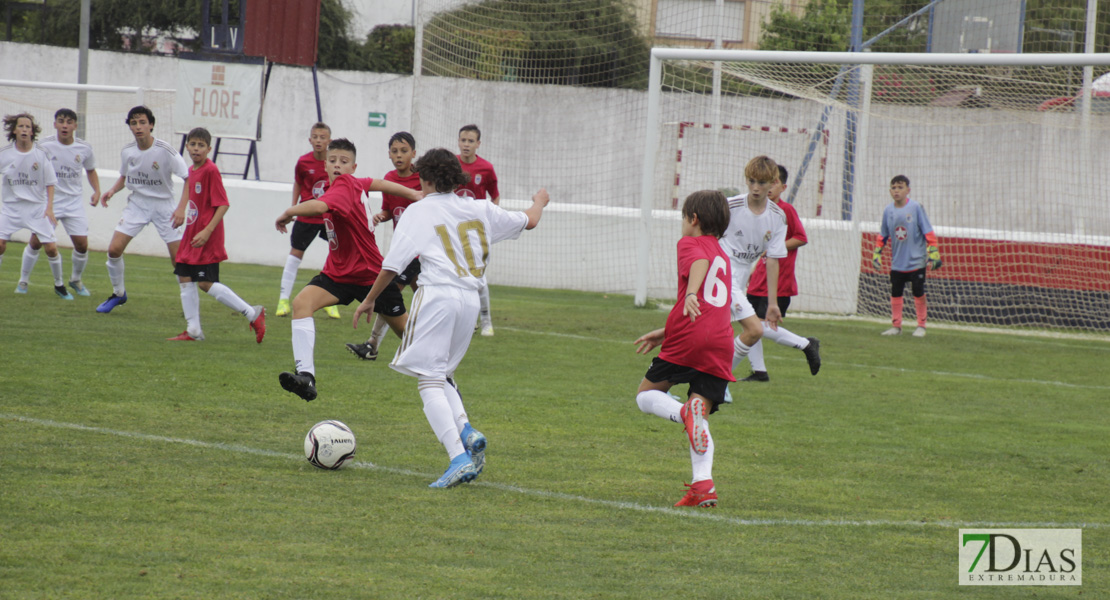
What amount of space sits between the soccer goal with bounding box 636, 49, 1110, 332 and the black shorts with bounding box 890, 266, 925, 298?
6.15ft

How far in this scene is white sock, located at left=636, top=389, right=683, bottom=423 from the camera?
218 inches

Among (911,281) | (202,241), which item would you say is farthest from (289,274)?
(911,281)

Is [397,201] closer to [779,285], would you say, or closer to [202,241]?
[202,241]

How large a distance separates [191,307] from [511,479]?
18.0 feet

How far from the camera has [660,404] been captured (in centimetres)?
557

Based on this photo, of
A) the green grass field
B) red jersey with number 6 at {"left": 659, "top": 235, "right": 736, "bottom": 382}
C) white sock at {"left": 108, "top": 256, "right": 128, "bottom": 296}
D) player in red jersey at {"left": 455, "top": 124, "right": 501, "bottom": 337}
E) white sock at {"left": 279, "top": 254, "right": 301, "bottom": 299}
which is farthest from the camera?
white sock at {"left": 279, "top": 254, "right": 301, "bottom": 299}

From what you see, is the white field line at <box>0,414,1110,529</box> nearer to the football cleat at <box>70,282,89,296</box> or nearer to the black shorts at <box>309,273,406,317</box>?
the black shorts at <box>309,273,406,317</box>

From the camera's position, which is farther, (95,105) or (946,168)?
(95,105)

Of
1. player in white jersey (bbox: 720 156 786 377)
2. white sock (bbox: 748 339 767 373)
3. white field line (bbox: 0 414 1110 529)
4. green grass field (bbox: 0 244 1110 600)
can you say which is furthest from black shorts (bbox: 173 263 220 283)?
white sock (bbox: 748 339 767 373)

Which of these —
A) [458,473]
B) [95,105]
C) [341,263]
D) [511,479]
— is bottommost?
[511,479]

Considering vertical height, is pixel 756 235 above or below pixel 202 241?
above

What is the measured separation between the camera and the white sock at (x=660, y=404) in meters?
5.53

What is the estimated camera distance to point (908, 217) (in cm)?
1410

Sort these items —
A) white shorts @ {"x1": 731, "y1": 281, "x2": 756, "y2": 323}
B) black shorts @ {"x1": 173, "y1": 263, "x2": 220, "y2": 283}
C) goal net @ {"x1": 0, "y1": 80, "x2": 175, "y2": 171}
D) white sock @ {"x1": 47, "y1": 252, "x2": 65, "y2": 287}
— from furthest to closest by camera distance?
goal net @ {"x1": 0, "y1": 80, "x2": 175, "y2": 171}, white sock @ {"x1": 47, "y1": 252, "x2": 65, "y2": 287}, black shorts @ {"x1": 173, "y1": 263, "x2": 220, "y2": 283}, white shorts @ {"x1": 731, "y1": 281, "x2": 756, "y2": 323}
